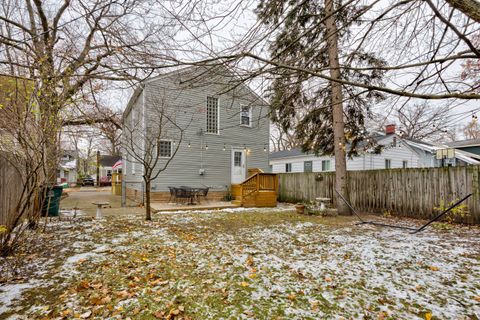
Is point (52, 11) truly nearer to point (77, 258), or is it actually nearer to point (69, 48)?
point (69, 48)

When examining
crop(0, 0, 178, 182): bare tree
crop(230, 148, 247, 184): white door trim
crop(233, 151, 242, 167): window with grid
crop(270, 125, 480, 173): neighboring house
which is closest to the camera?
crop(0, 0, 178, 182): bare tree

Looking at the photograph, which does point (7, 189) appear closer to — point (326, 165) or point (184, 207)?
point (184, 207)

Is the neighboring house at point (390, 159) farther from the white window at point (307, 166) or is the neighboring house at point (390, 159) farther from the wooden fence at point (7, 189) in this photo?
the wooden fence at point (7, 189)

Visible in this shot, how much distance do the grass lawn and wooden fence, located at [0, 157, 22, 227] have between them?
3.19 feet

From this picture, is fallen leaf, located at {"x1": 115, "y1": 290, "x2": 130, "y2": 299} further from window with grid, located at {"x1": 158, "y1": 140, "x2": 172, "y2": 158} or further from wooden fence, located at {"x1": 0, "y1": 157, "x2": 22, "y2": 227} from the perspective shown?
window with grid, located at {"x1": 158, "y1": 140, "x2": 172, "y2": 158}

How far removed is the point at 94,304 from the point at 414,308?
3.62m

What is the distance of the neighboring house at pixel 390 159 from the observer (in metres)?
15.4

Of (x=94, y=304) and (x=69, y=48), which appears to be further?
(x=69, y=48)

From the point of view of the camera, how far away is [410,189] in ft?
27.9

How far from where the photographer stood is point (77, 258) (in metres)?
4.09

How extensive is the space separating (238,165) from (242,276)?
10.1m

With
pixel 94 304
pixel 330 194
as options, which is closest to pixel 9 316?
pixel 94 304

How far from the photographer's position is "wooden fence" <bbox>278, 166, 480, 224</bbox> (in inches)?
287

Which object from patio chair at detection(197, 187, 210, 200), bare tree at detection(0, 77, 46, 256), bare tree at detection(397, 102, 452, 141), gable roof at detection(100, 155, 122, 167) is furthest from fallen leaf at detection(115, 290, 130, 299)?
gable roof at detection(100, 155, 122, 167)
